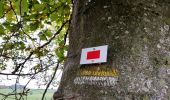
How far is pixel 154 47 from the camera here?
47.8 inches

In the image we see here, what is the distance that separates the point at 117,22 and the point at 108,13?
62 mm

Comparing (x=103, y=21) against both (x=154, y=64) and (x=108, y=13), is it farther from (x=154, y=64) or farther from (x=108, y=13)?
(x=154, y=64)

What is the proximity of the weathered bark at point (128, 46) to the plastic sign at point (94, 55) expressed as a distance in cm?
2

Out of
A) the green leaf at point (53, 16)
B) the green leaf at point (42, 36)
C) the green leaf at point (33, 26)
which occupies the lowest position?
the green leaf at point (42, 36)

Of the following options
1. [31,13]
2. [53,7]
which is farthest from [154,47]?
[31,13]

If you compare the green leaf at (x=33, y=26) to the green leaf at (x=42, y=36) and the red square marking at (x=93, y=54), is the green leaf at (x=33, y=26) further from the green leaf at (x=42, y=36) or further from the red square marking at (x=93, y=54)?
the red square marking at (x=93, y=54)

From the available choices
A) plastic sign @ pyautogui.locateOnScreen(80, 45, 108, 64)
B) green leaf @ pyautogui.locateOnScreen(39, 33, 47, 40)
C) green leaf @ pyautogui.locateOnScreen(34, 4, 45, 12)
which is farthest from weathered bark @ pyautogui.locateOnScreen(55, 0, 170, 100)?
green leaf @ pyautogui.locateOnScreen(39, 33, 47, 40)

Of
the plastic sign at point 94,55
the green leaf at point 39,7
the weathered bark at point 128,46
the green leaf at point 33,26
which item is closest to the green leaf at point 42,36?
the green leaf at point 33,26

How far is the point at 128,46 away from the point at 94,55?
13cm

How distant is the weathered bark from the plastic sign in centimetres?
2

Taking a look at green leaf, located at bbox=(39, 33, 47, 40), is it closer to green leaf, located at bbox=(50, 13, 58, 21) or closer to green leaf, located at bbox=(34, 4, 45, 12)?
green leaf, located at bbox=(50, 13, 58, 21)

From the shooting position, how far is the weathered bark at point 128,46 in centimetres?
115

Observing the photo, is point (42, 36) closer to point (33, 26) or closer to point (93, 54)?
point (33, 26)

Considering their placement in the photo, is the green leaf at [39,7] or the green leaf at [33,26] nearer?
the green leaf at [39,7]
